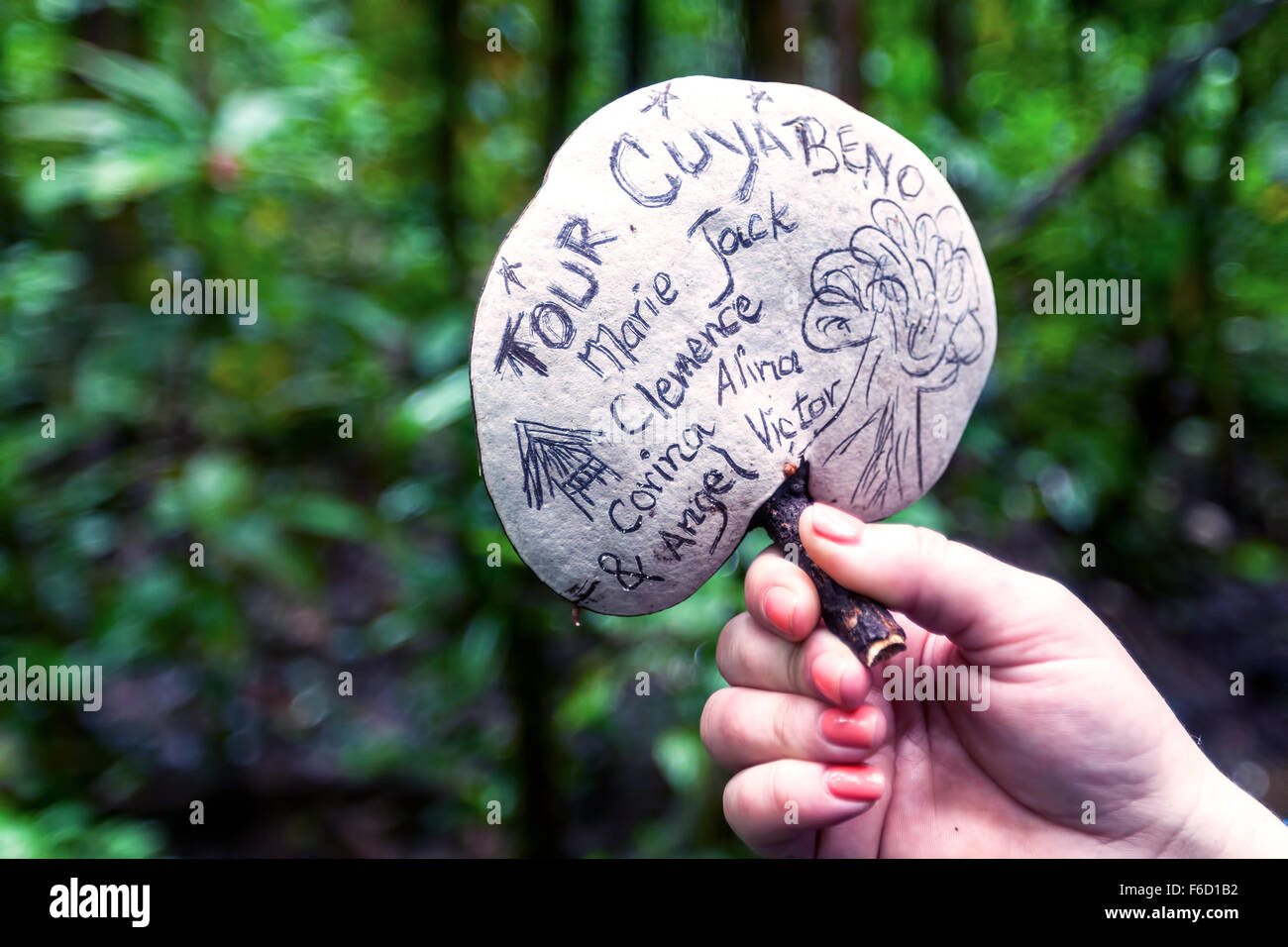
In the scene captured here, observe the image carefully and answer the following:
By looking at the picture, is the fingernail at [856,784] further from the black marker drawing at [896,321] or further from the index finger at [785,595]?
the black marker drawing at [896,321]

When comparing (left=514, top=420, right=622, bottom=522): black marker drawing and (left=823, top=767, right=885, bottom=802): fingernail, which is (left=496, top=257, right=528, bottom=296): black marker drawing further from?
(left=823, top=767, right=885, bottom=802): fingernail

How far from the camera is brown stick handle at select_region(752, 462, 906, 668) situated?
641 millimetres

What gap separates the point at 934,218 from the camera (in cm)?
69

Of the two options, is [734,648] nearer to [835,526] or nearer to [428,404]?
[835,526]

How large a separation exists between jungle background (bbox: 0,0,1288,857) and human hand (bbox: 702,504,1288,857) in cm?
32

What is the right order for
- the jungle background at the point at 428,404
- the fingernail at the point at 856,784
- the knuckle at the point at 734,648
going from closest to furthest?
1. the fingernail at the point at 856,784
2. the knuckle at the point at 734,648
3. the jungle background at the point at 428,404

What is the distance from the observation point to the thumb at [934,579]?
0.66m

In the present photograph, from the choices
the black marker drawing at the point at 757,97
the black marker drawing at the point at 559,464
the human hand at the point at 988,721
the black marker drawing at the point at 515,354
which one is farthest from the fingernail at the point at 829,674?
the black marker drawing at the point at 757,97

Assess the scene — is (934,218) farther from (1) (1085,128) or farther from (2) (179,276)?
(1) (1085,128)

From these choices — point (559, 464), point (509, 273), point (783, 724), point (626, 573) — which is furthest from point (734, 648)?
point (509, 273)

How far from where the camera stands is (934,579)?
691 millimetres

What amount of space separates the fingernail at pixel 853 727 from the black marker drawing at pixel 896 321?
0.20 m

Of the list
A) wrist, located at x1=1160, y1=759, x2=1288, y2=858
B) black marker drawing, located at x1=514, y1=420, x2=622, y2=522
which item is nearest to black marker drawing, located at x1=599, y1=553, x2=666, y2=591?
black marker drawing, located at x1=514, y1=420, x2=622, y2=522
